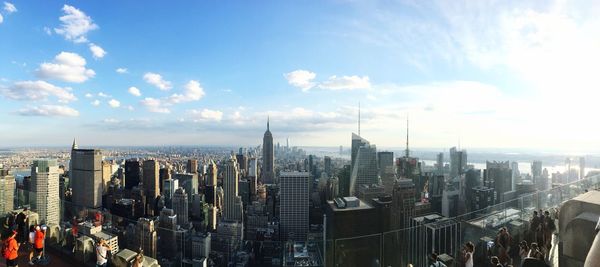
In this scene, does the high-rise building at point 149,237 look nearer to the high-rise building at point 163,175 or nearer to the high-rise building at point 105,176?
the high-rise building at point 105,176

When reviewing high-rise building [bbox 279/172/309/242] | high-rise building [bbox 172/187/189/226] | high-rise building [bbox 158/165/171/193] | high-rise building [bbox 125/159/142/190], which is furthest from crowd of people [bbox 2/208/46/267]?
high-rise building [bbox 125/159/142/190]

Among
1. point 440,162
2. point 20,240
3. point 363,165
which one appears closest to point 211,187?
point 363,165

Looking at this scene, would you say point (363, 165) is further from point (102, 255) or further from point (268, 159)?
point (102, 255)

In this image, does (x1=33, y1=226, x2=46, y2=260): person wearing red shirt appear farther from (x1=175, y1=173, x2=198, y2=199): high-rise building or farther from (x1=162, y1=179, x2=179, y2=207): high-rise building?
(x1=175, y1=173, x2=198, y2=199): high-rise building

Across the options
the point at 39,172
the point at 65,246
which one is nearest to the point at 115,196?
the point at 39,172

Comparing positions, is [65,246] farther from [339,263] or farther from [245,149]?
A: [245,149]

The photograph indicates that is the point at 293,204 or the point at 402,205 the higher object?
the point at 402,205
